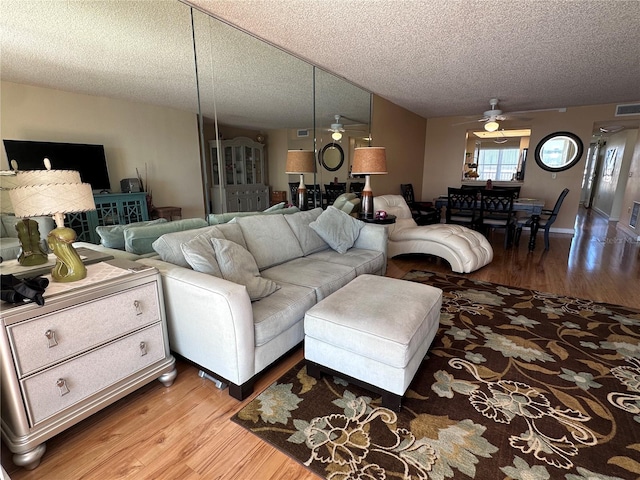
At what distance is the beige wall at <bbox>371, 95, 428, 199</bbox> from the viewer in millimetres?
5398

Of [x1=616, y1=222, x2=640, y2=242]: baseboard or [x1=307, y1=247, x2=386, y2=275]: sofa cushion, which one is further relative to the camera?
[x1=616, y1=222, x2=640, y2=242]: baseboard

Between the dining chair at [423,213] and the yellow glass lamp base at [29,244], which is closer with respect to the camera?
the yellow glass lamp base at [29,244]

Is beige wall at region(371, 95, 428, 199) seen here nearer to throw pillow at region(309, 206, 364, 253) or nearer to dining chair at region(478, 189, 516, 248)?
Result: dining chair at region(478, 189, 516, 248)

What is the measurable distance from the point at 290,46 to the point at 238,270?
2.43 metres

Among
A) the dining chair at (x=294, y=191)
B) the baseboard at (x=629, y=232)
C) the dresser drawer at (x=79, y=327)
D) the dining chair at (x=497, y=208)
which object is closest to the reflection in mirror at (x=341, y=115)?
the dining chair at (x=294, y=191)

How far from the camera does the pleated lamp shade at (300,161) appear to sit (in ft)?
12.1

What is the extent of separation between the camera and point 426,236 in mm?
4113

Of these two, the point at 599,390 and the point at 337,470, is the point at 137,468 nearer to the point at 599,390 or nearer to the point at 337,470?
the point at 337,470

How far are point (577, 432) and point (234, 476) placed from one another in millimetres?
1640

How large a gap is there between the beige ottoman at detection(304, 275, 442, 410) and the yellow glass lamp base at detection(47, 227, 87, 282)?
3.96ft

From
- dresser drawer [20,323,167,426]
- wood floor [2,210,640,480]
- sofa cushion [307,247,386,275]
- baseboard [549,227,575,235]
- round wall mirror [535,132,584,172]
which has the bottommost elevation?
wood floor [2,210,640,480]

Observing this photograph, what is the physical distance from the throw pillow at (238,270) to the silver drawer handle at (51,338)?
0.86 metres

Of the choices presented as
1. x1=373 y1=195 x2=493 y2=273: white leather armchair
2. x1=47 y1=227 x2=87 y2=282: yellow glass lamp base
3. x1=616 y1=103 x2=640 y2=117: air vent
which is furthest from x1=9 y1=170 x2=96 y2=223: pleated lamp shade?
x1=616 y1=103 x2=640 y2=117: air vent

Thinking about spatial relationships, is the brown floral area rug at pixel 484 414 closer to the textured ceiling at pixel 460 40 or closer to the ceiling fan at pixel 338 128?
the textured ceiling at pixel 460 40
